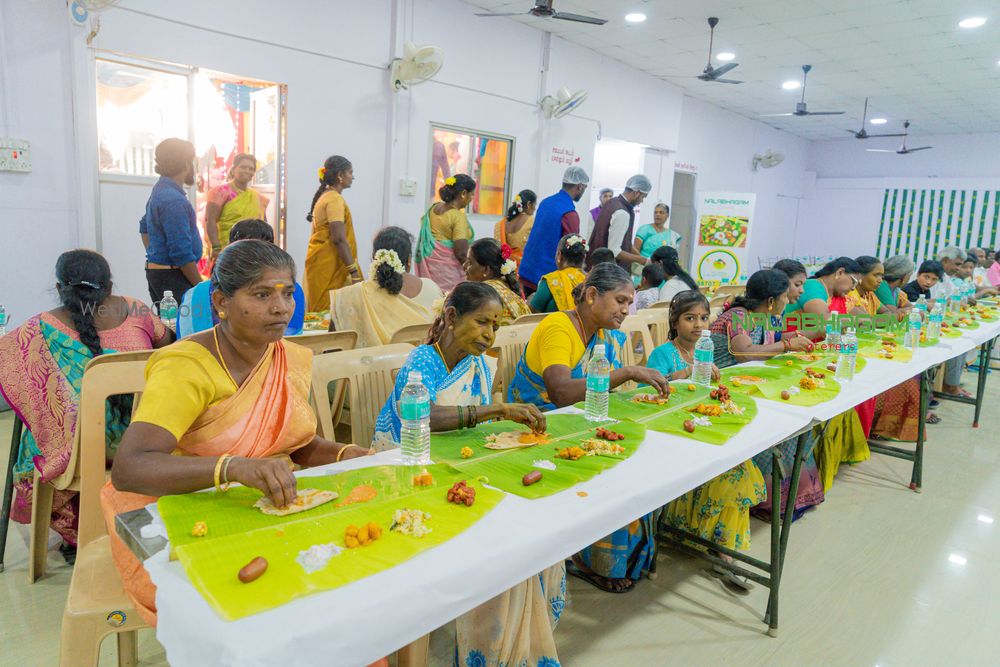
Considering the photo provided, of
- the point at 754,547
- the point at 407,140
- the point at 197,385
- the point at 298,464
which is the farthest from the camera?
the point at 407,140

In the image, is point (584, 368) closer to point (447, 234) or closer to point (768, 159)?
point (447, 234)

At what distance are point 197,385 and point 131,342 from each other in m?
1.16

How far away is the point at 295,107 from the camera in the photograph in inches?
211

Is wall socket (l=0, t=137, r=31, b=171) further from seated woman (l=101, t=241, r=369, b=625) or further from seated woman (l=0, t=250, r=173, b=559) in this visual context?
seated woman (l=101, t=241, r=369, b=625)

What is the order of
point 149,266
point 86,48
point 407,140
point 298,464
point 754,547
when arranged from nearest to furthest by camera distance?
point 298,464 < point 754,547 < point 149,266 < point 86,48 < point 407,140

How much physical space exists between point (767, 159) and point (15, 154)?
11987 mm

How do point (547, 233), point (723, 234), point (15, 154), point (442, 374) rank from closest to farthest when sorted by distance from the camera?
point (442, 374), point (15, 154), point (547, 233), point (723, 234)

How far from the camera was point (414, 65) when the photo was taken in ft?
18.7

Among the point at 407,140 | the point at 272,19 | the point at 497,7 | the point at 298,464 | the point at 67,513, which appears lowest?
the point at 67,513

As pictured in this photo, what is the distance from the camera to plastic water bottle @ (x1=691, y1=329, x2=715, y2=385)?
8.97 feet

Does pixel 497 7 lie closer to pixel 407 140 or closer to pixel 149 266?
pixel 407 140

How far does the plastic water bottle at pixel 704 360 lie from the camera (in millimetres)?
2735

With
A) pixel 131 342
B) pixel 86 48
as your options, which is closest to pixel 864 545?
pixel 131 342

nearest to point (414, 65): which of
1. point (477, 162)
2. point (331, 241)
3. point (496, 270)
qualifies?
point (477, 162)
